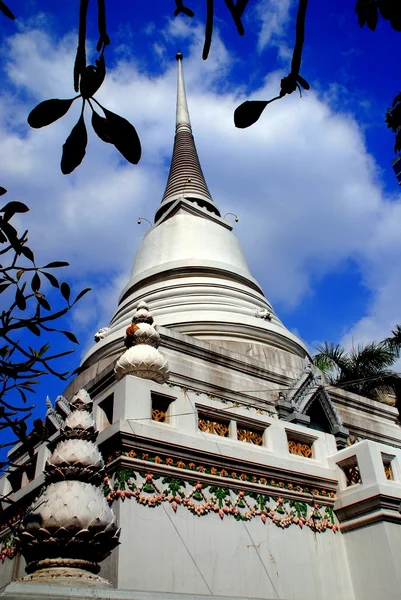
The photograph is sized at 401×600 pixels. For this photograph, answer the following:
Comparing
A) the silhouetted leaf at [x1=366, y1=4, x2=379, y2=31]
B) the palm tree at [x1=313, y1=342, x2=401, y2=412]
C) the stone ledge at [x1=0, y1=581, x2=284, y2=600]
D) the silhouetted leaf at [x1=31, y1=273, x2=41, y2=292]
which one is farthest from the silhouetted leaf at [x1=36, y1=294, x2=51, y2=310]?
the palm tree at [x1=313, y1=342, x2=401, y2=412]

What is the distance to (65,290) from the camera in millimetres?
4340

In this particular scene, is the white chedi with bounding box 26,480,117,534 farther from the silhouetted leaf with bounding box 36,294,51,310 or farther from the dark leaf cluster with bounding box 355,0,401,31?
the dark leaf cluster with bounding box 355,0,401,31

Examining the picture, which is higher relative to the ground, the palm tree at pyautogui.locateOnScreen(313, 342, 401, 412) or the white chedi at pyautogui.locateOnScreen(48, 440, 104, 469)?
the palm tree at pyautogui.locateOnScreen(313, 342, 401, 412)

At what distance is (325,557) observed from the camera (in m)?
7.23

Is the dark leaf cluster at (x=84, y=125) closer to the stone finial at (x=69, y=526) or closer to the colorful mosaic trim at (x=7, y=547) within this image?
the stone finial at (x=69, y=526)

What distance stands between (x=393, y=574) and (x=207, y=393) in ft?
15.4

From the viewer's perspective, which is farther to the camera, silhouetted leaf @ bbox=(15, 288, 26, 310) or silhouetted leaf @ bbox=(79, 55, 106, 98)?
silhouetted leaf @ bbox=(15, 288, 26, 310)

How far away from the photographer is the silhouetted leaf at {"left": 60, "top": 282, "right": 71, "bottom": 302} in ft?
14.2

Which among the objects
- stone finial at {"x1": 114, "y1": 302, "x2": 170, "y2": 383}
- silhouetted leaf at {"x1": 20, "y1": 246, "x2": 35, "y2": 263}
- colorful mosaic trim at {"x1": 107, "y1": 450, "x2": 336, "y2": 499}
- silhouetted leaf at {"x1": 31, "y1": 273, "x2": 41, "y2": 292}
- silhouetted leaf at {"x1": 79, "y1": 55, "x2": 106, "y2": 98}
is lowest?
silhouetted leaf at {"x1": 79, "y1": 55, "x2": 106, "y2": 98}

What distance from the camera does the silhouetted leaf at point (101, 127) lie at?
199cm

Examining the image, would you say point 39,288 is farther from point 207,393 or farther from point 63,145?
point 207,393

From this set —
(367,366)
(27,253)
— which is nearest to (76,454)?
(27,253)

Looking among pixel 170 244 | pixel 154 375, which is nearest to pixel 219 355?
pixel 154 375

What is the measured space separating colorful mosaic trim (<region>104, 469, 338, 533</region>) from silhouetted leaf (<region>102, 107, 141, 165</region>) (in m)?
4.80
